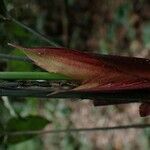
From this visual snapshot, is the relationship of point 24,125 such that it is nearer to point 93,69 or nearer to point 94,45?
point 93,69

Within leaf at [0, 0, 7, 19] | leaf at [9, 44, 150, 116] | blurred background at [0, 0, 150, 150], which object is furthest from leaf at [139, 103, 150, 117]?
blurred background at [0, 0, 150, 150]

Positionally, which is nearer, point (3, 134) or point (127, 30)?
point (3, 134)

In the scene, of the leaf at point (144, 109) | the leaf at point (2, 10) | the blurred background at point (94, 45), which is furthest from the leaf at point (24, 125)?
the blurred background at point (94, 45)

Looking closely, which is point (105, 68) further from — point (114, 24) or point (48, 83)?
point (114, 24)

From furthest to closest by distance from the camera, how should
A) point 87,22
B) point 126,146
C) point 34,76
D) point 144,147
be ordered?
point 87,22, point 126,146, point 144,147, point 34,76

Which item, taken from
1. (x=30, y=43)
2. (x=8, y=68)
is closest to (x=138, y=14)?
(x=30, y=43)

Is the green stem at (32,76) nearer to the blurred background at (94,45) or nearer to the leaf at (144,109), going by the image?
the leaf at (144,109)
